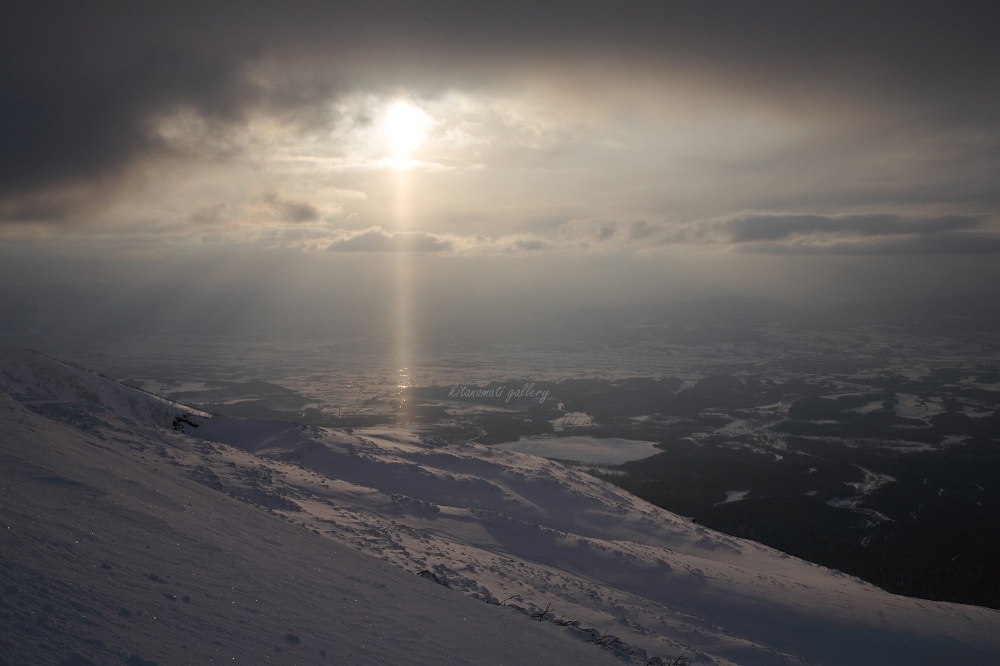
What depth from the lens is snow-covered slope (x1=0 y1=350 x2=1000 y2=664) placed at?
6270mm

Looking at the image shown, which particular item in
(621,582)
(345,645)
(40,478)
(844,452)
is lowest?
(844,452)

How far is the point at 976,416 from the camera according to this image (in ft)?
301

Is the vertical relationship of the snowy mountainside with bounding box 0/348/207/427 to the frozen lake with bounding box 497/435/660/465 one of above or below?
above

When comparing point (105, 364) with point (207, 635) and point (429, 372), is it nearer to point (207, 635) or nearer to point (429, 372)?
point (429, 372)

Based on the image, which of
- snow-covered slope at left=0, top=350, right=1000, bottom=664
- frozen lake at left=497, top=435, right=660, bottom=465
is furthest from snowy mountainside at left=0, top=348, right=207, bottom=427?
frozen lake at left=497, top=435, right=660, bottom=465

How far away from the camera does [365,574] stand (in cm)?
996

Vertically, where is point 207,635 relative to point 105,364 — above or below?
above

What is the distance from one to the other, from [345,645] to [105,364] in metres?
132

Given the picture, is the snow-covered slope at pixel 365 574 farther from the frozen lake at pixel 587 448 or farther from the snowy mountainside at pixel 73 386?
the frozen lake at pixel 587 448

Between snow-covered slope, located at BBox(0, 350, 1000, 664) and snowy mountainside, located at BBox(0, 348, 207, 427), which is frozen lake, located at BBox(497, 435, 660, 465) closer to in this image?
snow-covered slope, located at BBox(0, 350, 1000, 664)

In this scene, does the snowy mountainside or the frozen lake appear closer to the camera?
the snowy mountainside

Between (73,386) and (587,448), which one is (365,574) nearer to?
(73,386)

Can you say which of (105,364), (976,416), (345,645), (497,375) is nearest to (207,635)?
(345,645)

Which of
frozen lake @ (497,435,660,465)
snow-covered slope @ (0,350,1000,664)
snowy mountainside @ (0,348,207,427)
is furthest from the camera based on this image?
frozen lake @ (497,435,660,465)
